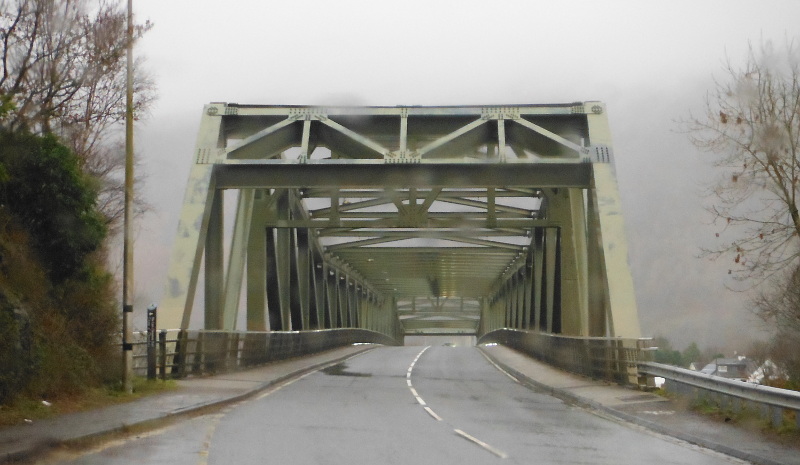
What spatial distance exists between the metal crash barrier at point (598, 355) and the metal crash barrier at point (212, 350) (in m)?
9.35

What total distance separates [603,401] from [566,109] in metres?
11.0

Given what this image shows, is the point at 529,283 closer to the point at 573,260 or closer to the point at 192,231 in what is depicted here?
the point at 573,260

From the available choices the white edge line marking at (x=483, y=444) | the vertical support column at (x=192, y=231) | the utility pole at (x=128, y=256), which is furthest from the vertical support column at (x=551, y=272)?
the white edge line marking at (x=483, y=444)

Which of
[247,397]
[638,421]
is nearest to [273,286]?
[247,397]

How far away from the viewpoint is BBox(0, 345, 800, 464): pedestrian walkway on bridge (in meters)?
11.9

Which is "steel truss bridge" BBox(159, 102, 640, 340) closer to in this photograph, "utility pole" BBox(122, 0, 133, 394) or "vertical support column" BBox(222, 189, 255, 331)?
"vertical support column" BBox(222, 189, 255, 331)

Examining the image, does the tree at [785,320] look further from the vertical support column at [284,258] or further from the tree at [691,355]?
the vertical support column at [284,258]

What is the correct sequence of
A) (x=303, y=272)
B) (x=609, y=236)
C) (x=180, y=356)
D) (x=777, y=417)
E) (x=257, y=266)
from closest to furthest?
1. (x=777, y=417)
2. (x=180, y=356)
3. (x=609, y=236)
4. (x=257, y=266)
5. (x=303, y=272)

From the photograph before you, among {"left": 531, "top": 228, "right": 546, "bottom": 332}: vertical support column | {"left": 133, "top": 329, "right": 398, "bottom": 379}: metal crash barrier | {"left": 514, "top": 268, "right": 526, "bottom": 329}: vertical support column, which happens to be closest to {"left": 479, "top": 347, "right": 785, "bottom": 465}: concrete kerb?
{"left": 133, "top": 329, "right": 398, "bottom": 379}: metal crash barrier

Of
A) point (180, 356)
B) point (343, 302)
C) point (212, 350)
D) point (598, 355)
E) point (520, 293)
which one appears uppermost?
point (343, 302)

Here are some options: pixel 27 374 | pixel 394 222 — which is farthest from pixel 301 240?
pixel 27 374

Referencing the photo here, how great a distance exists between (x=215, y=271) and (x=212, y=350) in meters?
3.14

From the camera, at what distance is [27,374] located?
14.9 m

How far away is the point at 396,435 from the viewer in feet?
45.1
